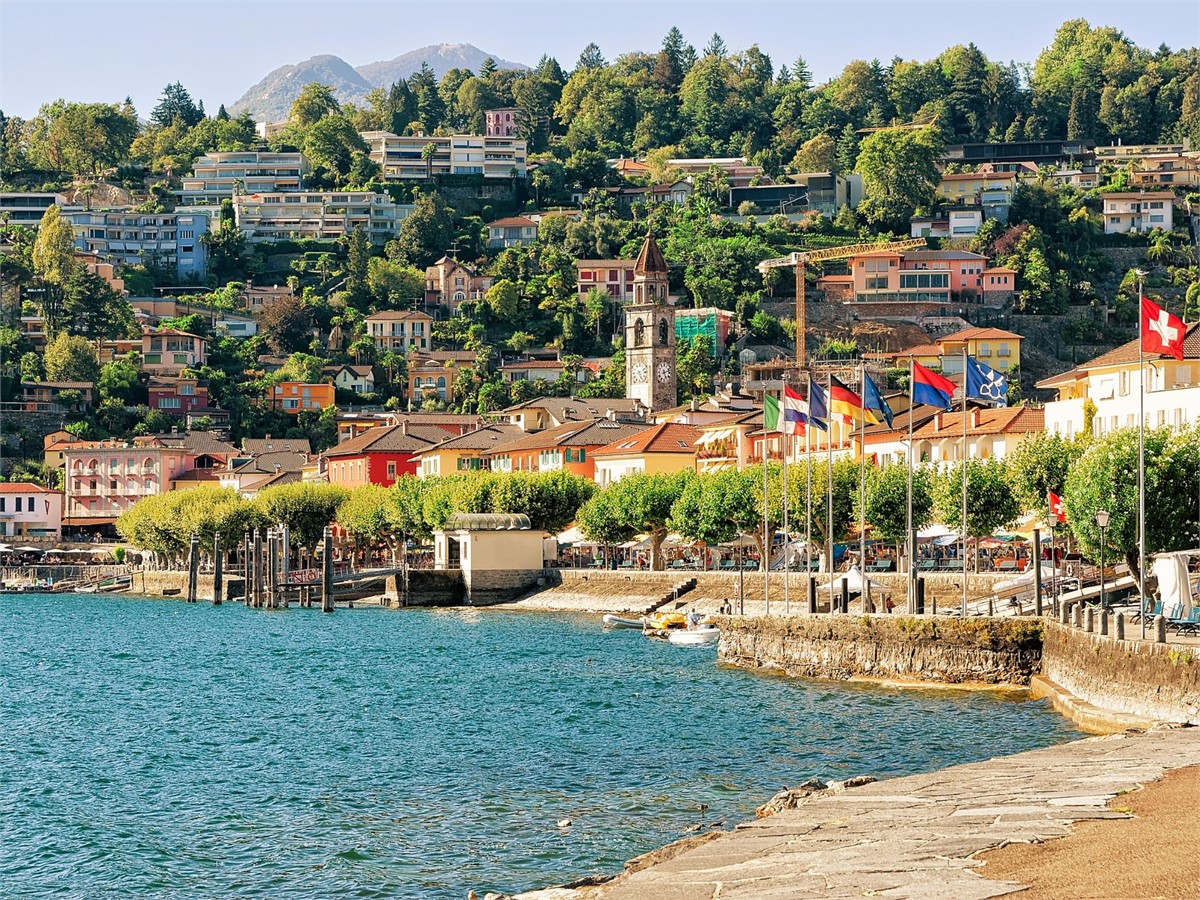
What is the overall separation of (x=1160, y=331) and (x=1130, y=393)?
3570 centimetres

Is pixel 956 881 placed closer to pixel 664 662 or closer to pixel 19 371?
pixel 664 662

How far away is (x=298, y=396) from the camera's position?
186 m

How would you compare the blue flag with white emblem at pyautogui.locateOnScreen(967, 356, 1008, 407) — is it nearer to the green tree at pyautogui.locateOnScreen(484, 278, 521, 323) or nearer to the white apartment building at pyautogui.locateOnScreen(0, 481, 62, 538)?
the white apartment building at pyautogui.locateOnScreen(0, 481, 62, 538)

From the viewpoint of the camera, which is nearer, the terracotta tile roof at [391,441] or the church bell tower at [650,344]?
the terracotta tile roof at [391,441]

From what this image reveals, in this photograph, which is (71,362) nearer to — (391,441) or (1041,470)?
(391,441)

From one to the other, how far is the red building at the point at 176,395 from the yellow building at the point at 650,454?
A: 259 feet

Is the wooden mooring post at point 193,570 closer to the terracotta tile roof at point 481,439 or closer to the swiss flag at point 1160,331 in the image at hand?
the terracotta tile roof at point 481,439

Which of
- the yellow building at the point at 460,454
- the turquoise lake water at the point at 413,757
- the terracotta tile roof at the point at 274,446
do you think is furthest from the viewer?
the terracotta tile roof at the point at 274,446

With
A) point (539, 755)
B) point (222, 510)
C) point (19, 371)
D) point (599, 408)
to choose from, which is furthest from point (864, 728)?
point (19, 371)

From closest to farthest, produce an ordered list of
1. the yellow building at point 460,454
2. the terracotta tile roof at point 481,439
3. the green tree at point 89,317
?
the yellow building at point 460,454 → the terracotta tile roof at point 481,439 → the green tree at point 89,317

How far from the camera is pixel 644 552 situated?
313 ft

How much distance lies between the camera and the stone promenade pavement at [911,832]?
1894 centimetres

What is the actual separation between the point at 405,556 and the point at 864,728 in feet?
193

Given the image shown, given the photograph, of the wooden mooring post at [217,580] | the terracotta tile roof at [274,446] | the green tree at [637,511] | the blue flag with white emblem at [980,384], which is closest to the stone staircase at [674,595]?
the green tree at [637,511]
